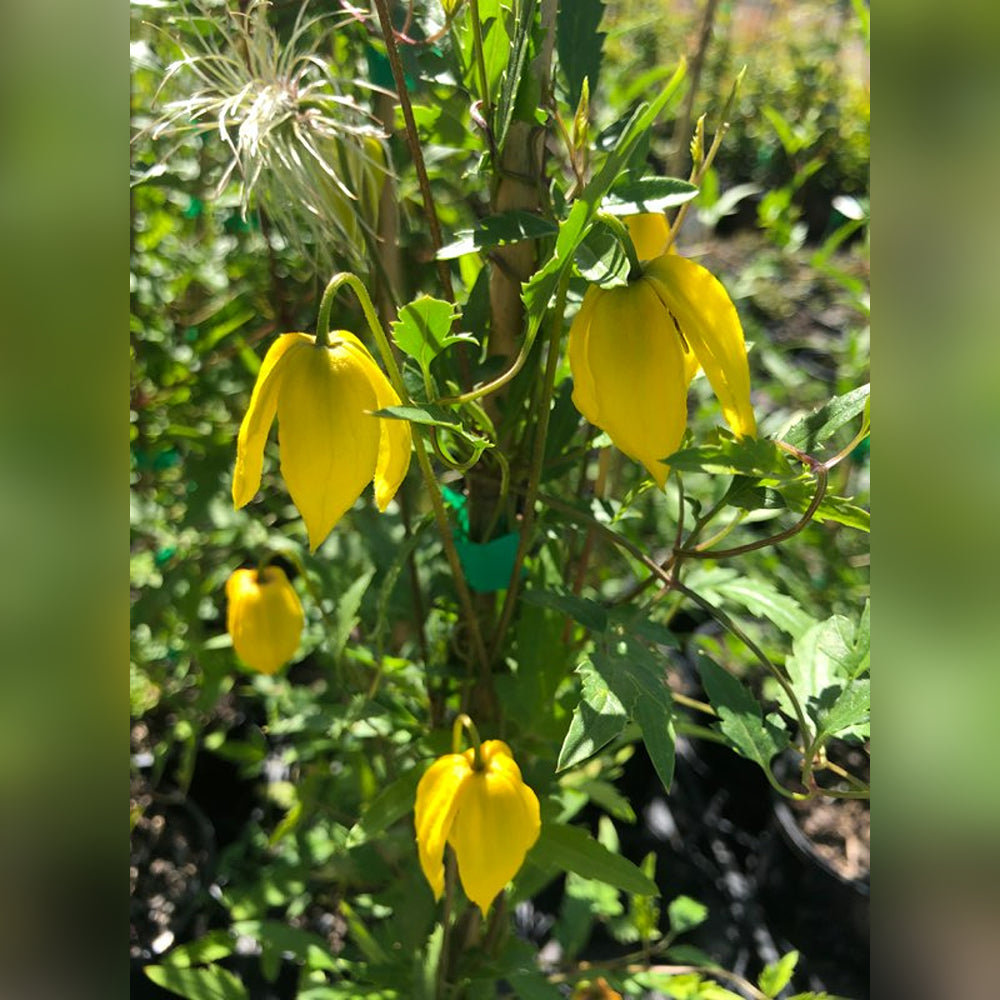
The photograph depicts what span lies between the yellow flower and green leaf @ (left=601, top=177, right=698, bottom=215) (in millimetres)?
36

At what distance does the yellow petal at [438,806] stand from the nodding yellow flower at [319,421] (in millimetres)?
189

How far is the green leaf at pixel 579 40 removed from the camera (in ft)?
2.17

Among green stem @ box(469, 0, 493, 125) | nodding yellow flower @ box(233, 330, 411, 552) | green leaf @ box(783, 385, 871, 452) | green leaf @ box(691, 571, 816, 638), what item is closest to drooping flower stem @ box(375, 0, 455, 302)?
green stem @ box(469, 0, 493, 125)

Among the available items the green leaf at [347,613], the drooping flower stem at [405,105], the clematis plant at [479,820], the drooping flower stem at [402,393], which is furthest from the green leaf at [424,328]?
the green leaf at [347,613]

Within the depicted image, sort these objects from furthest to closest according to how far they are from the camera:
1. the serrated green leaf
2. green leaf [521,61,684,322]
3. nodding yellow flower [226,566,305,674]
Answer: nodding yellow flower [226,566,305,674] → the serrated green leaf → green leaf [521,61,684,322]

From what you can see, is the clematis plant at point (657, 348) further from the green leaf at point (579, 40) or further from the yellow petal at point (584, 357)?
the green leaf at point (579, 40)

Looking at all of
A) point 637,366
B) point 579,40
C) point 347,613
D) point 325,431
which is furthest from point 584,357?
point 347,613

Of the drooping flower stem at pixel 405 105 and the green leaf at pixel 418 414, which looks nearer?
the green leaf at pixel 418 414

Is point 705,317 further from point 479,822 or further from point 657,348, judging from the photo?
point 479,822

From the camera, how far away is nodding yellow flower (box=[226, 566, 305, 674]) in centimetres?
86

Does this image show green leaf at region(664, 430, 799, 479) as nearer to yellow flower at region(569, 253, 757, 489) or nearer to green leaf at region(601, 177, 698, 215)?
yellow flower at region(569, 253, 757, 489)
